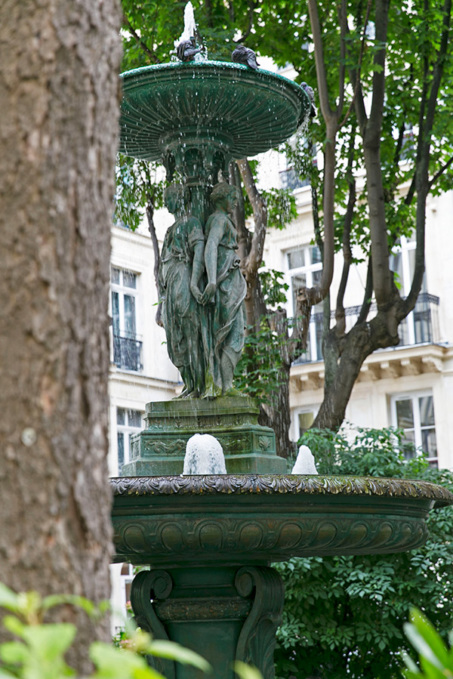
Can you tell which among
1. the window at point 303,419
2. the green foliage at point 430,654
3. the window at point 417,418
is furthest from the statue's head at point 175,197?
the window at point 303,419

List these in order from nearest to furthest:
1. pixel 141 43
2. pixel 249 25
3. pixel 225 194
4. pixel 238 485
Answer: pixel 238 485 < pixel 225 194 < pixel 141 43 < pixel 249 25

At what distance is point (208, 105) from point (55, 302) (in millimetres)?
4910

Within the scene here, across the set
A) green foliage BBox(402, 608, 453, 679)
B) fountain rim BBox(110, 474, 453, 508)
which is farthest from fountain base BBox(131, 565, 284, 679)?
green foliage BBox(402, 608, 453, 679)

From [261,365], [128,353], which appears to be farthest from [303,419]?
[261,365]

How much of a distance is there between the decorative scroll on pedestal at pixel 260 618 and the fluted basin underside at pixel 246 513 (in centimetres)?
44

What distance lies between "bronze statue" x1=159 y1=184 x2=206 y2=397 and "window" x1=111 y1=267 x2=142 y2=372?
1940 centimetres

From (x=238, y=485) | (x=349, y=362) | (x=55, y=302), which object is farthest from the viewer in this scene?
(x=349, y=362)

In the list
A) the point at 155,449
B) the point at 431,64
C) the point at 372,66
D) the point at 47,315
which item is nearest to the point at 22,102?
the point at 47,315

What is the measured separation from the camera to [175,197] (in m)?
6.41

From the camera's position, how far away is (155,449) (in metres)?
5.83

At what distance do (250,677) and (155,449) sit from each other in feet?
15.1

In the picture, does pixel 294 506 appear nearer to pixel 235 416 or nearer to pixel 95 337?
pixel 235 416

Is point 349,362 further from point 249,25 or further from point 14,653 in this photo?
point 14,653

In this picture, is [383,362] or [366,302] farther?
[383,362]
